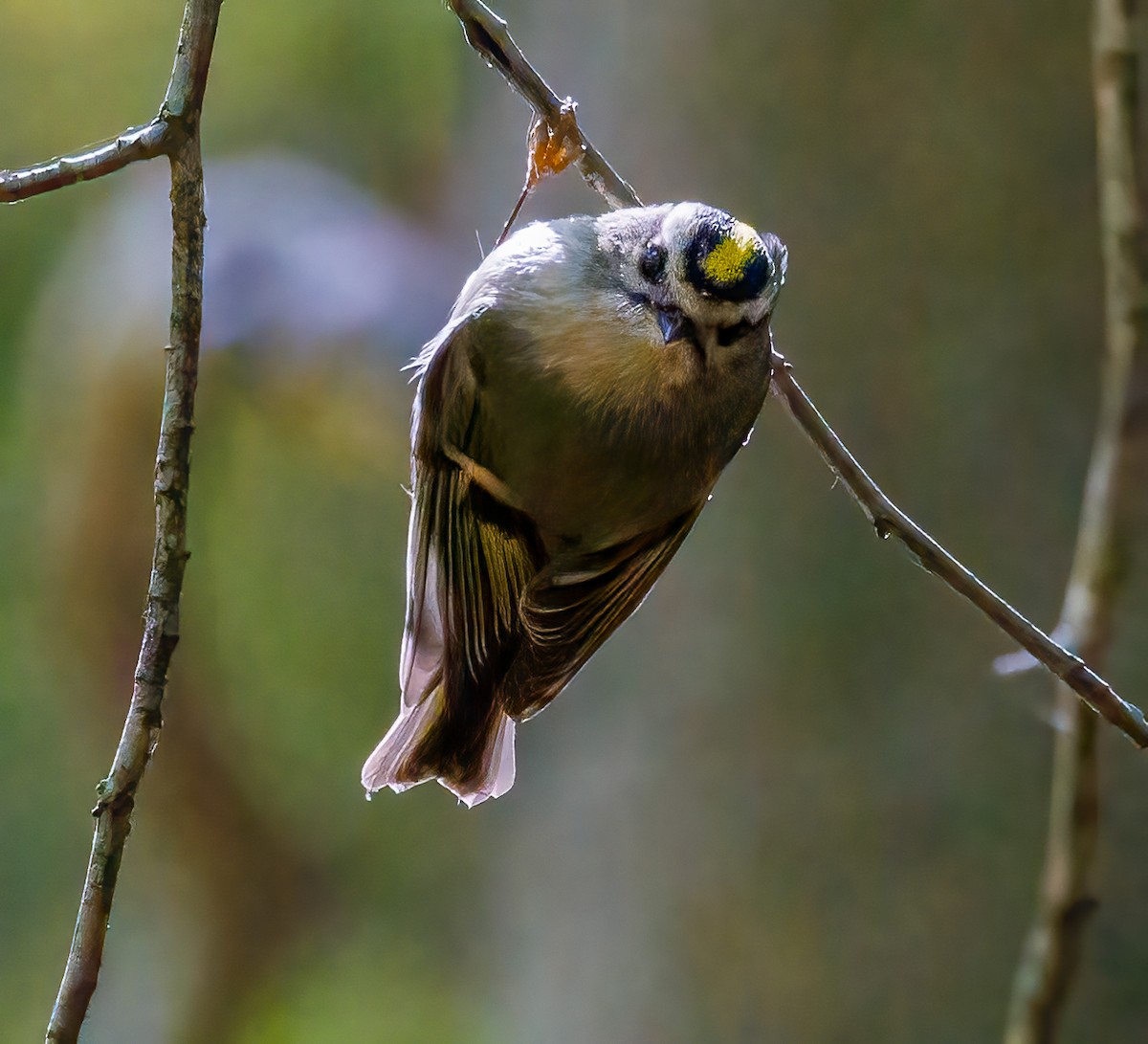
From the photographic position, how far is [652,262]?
1257 mm

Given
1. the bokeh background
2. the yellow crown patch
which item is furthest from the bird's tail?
the bokeh background

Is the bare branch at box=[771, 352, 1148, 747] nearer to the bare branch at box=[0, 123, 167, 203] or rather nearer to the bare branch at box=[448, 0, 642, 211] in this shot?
the bare branch at box=[448, 0, 642, 211]

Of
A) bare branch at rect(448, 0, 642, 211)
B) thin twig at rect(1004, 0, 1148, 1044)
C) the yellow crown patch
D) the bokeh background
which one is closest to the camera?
the yellow crown patch

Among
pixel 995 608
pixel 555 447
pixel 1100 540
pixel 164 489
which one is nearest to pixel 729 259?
pixel 555 447

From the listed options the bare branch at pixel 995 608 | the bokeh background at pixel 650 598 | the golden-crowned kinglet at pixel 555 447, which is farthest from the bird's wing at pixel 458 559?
the bokeh background at pixel 650 598

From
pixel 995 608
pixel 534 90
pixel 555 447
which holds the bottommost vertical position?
pixel 995 608

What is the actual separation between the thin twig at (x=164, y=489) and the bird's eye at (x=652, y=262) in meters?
0.43

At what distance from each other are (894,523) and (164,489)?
673mm

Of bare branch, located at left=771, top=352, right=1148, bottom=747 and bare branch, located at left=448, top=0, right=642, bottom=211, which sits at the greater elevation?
bare branch, located at left=448, top=0, right=642, bottom=211

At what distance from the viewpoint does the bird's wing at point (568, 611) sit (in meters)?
1.35

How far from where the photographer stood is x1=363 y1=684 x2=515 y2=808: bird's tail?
1330 millimetres

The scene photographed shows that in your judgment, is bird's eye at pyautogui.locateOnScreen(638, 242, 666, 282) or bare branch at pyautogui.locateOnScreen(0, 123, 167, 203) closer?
bare branch at pyautogui.locateOnScreen(0, 123, 167, 203)

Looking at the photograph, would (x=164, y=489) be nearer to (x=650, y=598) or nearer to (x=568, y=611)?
(x=568, y=611)

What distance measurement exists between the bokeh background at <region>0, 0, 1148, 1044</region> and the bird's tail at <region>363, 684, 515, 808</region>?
1.12 meters
